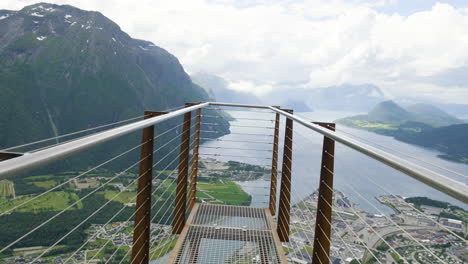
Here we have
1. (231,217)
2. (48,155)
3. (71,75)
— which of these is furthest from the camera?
(71,75)

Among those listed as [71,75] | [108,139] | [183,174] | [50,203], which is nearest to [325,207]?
[108,139]

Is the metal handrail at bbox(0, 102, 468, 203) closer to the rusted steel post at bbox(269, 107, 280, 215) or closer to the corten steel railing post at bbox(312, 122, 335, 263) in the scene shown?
the corten steel railing post at bbox(312, 122, 335, 263)

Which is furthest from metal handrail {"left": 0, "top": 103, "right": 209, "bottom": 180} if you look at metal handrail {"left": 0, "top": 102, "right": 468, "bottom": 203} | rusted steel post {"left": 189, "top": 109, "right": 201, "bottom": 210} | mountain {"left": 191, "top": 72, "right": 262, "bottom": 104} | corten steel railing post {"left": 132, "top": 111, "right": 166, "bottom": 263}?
mountain {"left": 191, "top": 72, "right": 262, "bottom": 104}

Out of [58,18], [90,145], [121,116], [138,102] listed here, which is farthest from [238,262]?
[58,18]

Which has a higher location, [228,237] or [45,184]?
[228,237]

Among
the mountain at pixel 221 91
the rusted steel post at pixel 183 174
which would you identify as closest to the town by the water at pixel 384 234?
the rusted steel post at pixel 183 174

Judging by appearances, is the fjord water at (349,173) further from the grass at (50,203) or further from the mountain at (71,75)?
the mountain at (71,75)

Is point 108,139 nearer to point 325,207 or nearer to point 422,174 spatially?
point 422,174
